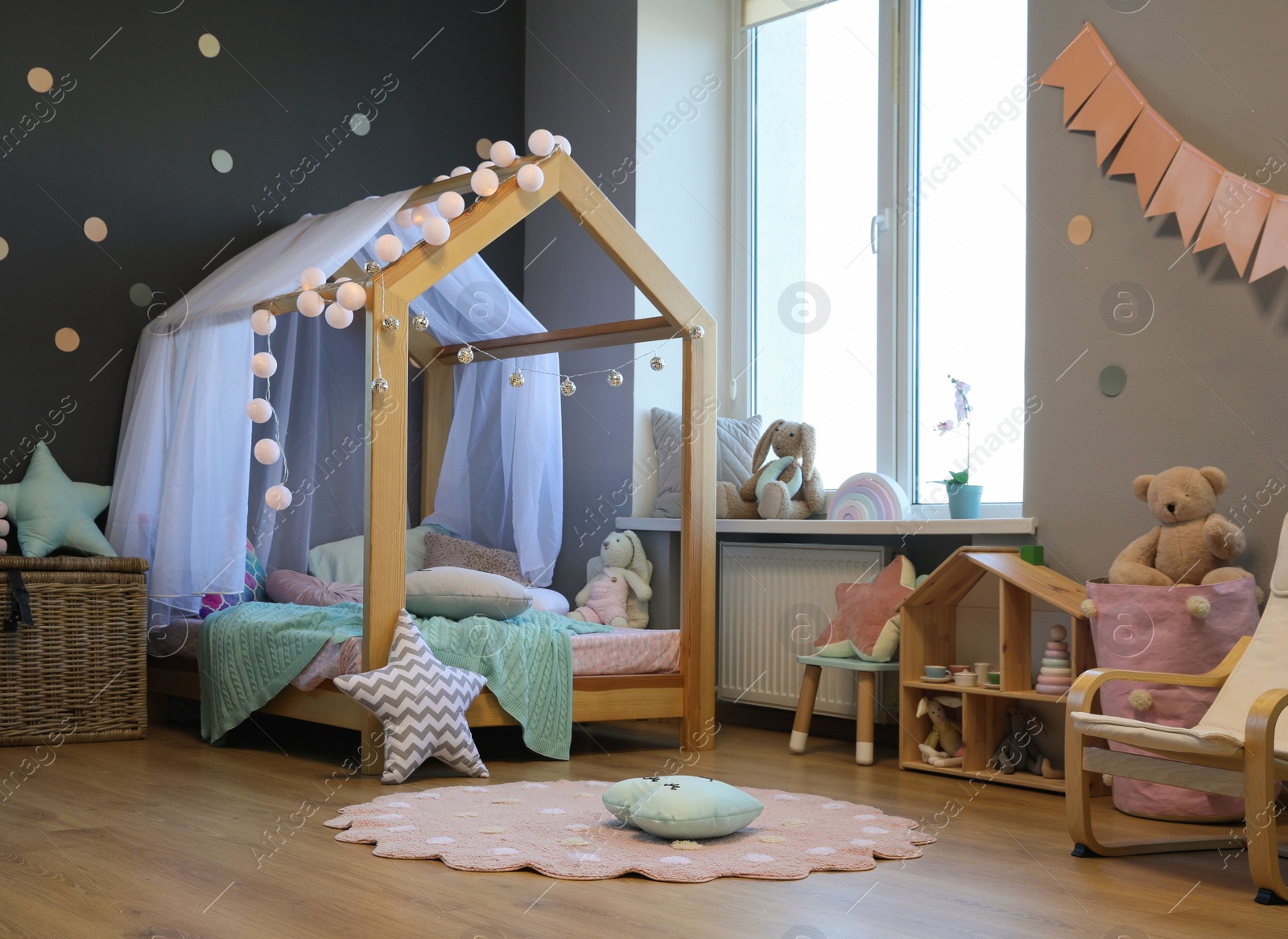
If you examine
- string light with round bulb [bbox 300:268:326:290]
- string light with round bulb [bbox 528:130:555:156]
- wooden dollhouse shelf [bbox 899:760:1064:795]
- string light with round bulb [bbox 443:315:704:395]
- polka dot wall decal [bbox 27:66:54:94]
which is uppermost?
polka dot wall decal [bbox 27:66:54:94]

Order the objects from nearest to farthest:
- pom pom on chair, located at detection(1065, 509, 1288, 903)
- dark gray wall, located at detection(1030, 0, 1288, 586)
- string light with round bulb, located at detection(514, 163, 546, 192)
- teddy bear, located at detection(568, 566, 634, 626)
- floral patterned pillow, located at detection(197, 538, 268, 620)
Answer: pom pom on chair, located at detection(1065, 509, 1288, 903) < dark gray wall, located at detection(1030, 0, 1288, 586) < string light with round bulb, located at detection(514, 163, 546, 192) < floral patterned pillow, located at detection(197, 538, 268, 620) < teddy bear, located at detection(568, 566, 634, 626)

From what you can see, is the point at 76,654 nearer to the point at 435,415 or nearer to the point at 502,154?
the point at 435,415

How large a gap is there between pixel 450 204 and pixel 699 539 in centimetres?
127

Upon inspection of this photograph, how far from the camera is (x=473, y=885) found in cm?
223

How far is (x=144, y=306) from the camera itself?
4.43 m

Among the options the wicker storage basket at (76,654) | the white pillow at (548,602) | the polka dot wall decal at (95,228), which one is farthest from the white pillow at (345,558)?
the polka dot wall decal at (95,228)

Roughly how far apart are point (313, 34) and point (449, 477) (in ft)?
5.84

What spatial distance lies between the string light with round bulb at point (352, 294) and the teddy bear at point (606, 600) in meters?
1.55

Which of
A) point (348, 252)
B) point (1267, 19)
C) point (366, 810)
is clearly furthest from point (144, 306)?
point (1267, 19)

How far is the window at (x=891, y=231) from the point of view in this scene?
407cm

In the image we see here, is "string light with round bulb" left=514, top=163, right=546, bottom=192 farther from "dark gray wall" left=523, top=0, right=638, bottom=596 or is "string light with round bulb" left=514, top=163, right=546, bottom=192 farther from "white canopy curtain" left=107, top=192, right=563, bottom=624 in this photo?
"dark gray wall" left=523, top=0, right=638, bottom=596

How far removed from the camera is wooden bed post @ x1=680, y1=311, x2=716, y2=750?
152 inches

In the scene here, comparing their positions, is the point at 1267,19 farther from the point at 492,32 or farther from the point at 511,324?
the point at 492,32

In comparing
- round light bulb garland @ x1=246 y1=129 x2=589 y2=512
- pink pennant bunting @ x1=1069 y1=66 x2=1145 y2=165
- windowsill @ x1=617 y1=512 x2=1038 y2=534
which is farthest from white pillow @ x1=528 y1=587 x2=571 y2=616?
pink pennant bunting @ x1=1069 y1=66 x2=1145 y2=165
